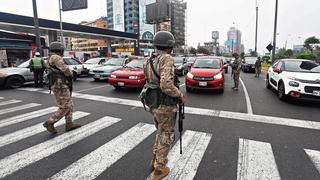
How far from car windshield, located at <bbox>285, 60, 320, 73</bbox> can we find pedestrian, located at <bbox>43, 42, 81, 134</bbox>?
315 inches

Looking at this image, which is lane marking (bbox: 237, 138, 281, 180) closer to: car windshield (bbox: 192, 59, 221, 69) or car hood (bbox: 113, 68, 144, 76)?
car hood (bbox: 113, 68, 144, 76)

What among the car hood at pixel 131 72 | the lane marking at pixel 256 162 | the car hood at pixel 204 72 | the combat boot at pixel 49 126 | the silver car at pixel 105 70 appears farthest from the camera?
the silver car at pixel 105 70

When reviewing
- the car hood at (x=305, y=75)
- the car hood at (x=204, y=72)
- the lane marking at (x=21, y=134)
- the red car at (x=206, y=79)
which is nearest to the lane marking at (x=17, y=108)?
the lane marking at (x=21, y=134)

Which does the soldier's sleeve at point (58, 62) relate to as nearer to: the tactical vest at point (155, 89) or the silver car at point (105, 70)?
the tactical vest at point (155, 89)

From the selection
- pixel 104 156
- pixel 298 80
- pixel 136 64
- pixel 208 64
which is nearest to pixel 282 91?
pixel 298 80

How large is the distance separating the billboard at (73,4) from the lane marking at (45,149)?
58.0 feet

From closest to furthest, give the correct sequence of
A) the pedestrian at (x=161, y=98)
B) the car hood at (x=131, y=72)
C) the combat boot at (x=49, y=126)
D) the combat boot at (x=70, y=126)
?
the pedestrian at (x=161, y=98) < the combat boot at (x=49, y=126) < the combat boot at (x=70, y=126) < the car hood at (x=131, y=72)

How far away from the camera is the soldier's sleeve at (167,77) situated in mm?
2588

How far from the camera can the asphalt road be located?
3.06 metres

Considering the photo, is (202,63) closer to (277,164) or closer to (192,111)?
(192,111)

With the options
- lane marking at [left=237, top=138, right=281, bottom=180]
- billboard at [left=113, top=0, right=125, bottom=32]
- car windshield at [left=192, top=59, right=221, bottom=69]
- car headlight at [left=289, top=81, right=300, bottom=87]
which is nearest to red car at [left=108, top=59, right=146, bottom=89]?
car windshield at [left=192, top=59, right=221, bottom=69]

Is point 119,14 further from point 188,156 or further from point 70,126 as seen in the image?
point 188,156

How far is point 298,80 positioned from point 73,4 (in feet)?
65.6

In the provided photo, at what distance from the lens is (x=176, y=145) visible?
3.96 metres
